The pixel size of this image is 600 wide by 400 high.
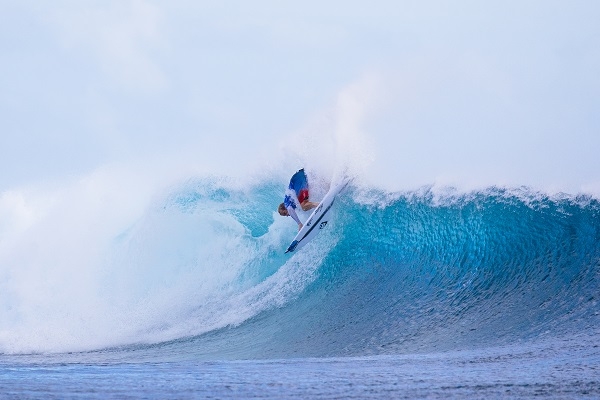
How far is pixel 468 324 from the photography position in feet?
20.5

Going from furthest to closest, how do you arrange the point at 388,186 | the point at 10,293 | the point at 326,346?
the point at 10,293 < the point at 388,186 < the point at 326,346

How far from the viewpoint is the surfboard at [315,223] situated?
30.7 ft

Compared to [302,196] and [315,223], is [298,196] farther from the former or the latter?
[315,223]

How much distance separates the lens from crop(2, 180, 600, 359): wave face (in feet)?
20.8

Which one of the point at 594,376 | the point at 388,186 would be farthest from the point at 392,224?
the point at 594,376

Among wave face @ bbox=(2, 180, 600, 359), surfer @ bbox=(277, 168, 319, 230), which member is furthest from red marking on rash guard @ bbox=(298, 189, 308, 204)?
wave face @ bbox=(2, 180, 600, 359)

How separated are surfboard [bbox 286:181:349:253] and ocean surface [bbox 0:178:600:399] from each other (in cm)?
14

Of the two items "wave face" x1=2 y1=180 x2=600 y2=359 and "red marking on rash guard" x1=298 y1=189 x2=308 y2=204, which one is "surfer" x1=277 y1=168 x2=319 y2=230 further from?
"wave face" x1=2 y1=180 x2=600 y2=359

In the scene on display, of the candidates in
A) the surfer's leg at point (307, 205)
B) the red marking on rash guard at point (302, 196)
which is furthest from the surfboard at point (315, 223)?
the red marking on rash guard at point (302, 196)

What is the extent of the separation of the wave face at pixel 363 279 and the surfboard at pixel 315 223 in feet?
0.40

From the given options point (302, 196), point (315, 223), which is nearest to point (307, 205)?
point (302, 196)

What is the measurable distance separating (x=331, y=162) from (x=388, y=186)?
0.98 m

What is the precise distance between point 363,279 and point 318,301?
63 cm

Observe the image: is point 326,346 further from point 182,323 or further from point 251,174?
point 251,174
